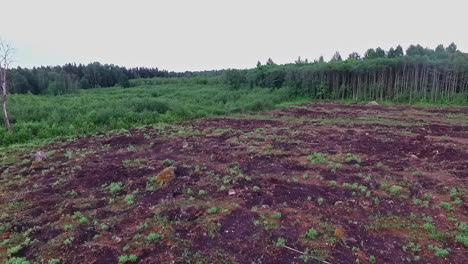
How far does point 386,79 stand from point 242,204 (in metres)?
32.3

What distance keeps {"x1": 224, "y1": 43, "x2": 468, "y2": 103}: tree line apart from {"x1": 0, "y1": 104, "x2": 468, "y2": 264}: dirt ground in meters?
22.5

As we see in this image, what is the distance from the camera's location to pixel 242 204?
5.45 metres

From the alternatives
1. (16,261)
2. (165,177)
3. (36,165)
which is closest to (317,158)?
(165,177)

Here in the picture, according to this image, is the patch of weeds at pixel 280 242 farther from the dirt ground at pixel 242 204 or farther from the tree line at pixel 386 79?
the tree line at pixel 386 79

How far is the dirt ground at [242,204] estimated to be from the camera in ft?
13.3

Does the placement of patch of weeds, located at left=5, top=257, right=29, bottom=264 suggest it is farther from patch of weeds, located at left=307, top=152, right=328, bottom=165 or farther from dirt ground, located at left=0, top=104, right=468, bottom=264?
patch of weeds, located at left=307, top=152, right=328, bottom=165

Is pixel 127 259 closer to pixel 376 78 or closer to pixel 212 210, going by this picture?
pixel 212 210

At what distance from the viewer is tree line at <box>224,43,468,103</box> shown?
2789cm

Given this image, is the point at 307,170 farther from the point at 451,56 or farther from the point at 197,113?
the point at 451,56

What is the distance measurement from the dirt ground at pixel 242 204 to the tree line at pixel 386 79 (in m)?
22.5

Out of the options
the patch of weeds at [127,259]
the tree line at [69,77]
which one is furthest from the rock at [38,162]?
the tree line at [69,77]

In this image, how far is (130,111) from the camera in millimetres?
17328

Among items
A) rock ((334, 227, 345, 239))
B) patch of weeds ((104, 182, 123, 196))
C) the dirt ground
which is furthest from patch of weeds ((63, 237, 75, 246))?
rock ((334, 227, 345, 239))

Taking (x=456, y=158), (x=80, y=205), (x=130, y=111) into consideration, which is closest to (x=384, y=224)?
(x=456, y=158)
